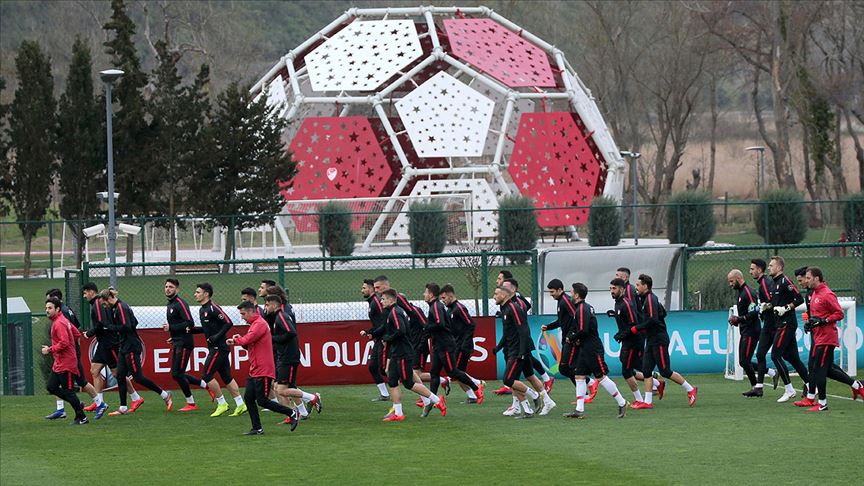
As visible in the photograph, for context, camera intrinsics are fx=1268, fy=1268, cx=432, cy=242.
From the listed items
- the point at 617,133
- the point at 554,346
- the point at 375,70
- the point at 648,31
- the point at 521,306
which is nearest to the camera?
the point at 521,306

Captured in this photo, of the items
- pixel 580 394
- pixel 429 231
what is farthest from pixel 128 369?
pixel 429 231

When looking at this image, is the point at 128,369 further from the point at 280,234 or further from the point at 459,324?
the point at 280,234

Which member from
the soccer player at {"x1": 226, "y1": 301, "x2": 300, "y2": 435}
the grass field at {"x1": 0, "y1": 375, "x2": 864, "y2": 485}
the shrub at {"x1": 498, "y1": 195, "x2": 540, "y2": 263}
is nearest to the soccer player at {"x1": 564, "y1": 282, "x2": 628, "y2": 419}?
the grass field at {"x1": 0, "y1": 375, "x2": 864, "y2": 485}

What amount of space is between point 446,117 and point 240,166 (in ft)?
28.0

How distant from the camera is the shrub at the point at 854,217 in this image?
34375 millimetres

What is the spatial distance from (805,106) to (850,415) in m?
39.8

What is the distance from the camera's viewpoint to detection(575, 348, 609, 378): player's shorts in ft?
43.9

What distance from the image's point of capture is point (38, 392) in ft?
57.4

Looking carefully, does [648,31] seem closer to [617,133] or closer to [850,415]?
[617,133]

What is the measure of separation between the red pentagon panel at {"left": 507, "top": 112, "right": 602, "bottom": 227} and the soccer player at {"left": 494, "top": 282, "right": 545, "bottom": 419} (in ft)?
87.4

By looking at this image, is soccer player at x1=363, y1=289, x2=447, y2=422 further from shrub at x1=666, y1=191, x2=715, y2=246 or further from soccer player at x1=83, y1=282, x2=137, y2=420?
shrub at x1=666, y1=191, x2=715, y2=246

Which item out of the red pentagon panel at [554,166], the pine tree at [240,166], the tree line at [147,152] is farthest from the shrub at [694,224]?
the pine tree at [240,166]

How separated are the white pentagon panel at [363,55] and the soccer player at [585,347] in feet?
91.3

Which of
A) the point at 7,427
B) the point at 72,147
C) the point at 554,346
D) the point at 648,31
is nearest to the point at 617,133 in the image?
the point at 648,31
